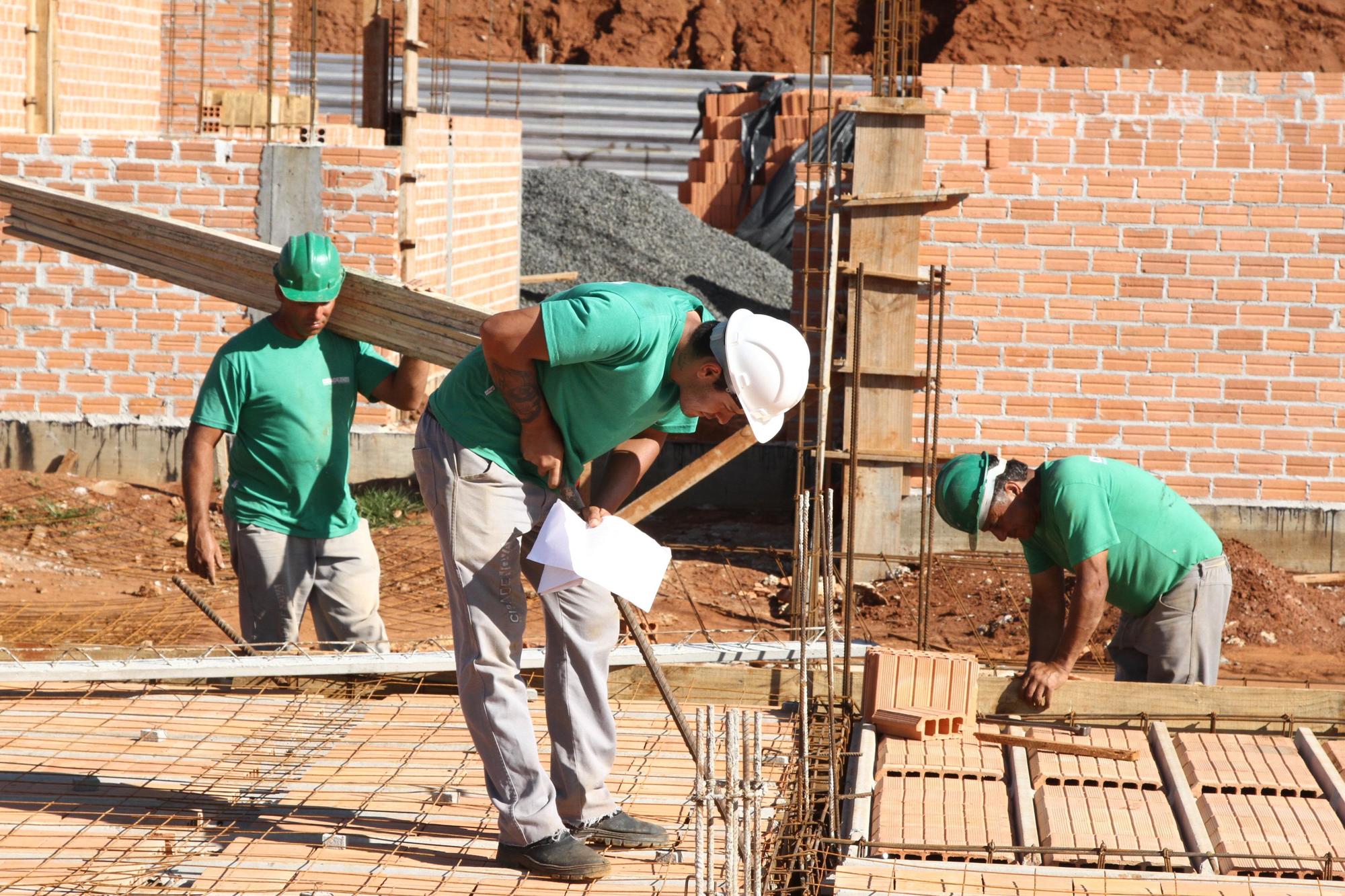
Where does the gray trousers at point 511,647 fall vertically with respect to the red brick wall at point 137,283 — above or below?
below

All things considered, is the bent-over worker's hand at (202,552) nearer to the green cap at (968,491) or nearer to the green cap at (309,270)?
the green cap at (309,270)

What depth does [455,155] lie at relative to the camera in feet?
37.9

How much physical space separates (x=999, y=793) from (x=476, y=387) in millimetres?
1965

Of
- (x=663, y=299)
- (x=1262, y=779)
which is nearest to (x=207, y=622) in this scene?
(x=663, y=299)

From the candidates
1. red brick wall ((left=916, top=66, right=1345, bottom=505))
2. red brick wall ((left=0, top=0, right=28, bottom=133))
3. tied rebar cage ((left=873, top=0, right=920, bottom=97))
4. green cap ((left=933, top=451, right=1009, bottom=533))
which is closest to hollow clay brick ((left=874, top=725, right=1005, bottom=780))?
green cap ((left=933, top=451, right=1009, bottom=533))

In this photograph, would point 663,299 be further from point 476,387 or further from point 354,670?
point 354,670

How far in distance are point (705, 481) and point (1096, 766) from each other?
229 inches

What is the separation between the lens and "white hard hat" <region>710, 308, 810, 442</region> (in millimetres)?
3717

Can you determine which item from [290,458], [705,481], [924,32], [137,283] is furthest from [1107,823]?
[924,32]

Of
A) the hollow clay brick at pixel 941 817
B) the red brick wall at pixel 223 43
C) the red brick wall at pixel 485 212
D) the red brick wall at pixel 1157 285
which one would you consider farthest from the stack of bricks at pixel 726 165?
the hollow clay brick at pixel 941 817

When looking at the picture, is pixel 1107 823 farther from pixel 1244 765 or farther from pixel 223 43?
pixel 223 43

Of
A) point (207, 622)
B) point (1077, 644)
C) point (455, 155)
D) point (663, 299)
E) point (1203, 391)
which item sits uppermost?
point (455, 155)

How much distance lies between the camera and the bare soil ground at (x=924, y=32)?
2758 cm

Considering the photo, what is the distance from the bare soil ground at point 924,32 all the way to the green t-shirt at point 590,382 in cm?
2275
